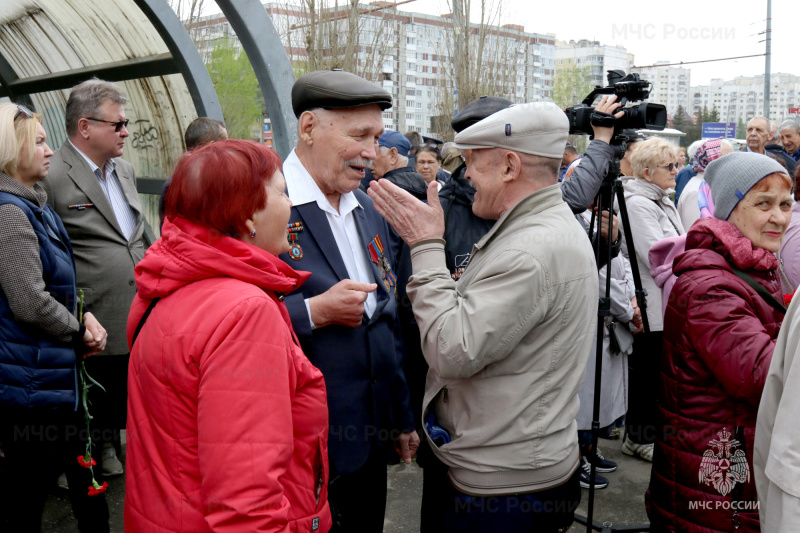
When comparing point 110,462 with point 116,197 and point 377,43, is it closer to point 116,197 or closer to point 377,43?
point 116,197

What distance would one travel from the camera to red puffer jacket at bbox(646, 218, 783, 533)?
2219 mm

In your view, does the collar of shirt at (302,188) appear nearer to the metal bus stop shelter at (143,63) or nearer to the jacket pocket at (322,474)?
the jacket pocket at (322,474)

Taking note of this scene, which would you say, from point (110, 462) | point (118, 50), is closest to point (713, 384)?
point (110, 462)

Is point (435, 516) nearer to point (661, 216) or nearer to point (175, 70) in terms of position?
point (661, 216)

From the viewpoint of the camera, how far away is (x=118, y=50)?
5086 mm

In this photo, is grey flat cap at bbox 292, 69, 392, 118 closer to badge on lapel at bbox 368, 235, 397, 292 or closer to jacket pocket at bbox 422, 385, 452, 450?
badge on lapel at bbox 368, 235, 397, 292

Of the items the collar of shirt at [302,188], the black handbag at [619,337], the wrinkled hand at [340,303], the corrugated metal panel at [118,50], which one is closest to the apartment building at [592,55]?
the corrugated metal panel at [118,50]

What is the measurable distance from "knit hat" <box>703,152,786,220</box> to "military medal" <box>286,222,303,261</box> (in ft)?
5.36

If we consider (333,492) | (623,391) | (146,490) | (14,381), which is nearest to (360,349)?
(333,492)

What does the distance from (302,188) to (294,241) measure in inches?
7.8

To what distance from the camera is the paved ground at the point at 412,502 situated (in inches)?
138

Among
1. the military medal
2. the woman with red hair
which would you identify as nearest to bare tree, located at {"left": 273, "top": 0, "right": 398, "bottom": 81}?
the military medal

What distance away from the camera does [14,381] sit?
8.60 feet

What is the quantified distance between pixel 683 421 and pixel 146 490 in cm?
182
